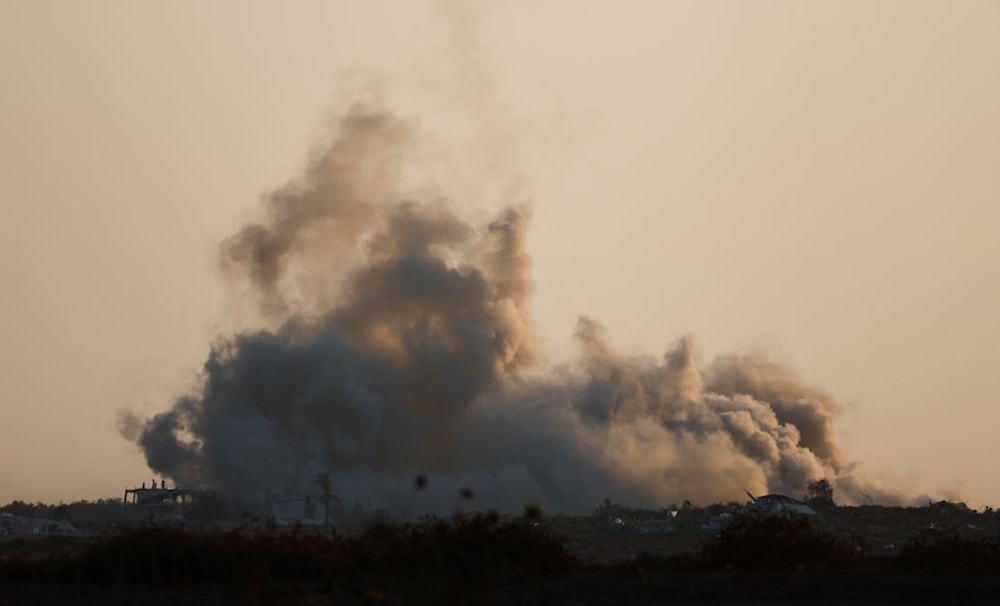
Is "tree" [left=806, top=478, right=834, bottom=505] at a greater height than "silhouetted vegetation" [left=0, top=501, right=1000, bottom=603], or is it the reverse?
"tree" [left=806, top=478, right=834, bottom=505]

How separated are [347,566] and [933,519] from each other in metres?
52.7

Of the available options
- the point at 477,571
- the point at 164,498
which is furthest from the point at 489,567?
A: the point at 164,498

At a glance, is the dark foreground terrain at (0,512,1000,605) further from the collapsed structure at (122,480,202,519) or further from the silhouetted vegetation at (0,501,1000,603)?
the collapsed structure at (122,480,202,519)

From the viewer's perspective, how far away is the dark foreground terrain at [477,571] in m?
33.3

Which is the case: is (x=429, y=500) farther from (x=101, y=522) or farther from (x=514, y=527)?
(x=514, y=527)

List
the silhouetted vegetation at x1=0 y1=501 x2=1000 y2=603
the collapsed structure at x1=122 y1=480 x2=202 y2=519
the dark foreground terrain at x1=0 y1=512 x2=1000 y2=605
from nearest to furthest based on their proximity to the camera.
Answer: the dark foreground terrain at x1=0 y1=512 x2=1000 y2=605 < the silhouetted vegetation at x1=0 y1=501 x2=1000 y2=603 < the collapsed structure at x1=122 y1=480 x2=202 y2=519

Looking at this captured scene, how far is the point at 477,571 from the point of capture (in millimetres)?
31578

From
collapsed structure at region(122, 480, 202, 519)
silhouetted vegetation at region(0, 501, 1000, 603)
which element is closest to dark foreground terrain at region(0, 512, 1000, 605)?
silhouetted vegetation at region(0, 501, 1000, 603)

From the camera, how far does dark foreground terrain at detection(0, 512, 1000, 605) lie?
33309mm

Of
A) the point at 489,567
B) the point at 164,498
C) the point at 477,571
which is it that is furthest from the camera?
the point at 164,498

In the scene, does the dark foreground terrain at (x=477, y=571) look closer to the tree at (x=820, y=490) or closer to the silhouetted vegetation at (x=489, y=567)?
the silhouetted vegetation at (x=489, y=567)

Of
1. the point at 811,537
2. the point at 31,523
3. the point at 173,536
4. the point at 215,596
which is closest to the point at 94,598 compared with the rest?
the point at 215,596

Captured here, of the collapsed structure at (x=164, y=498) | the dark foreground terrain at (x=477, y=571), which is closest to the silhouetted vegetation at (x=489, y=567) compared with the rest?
the dark foreground terrain at (x=477, y=571)

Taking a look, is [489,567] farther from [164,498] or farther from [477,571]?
[164,498]
